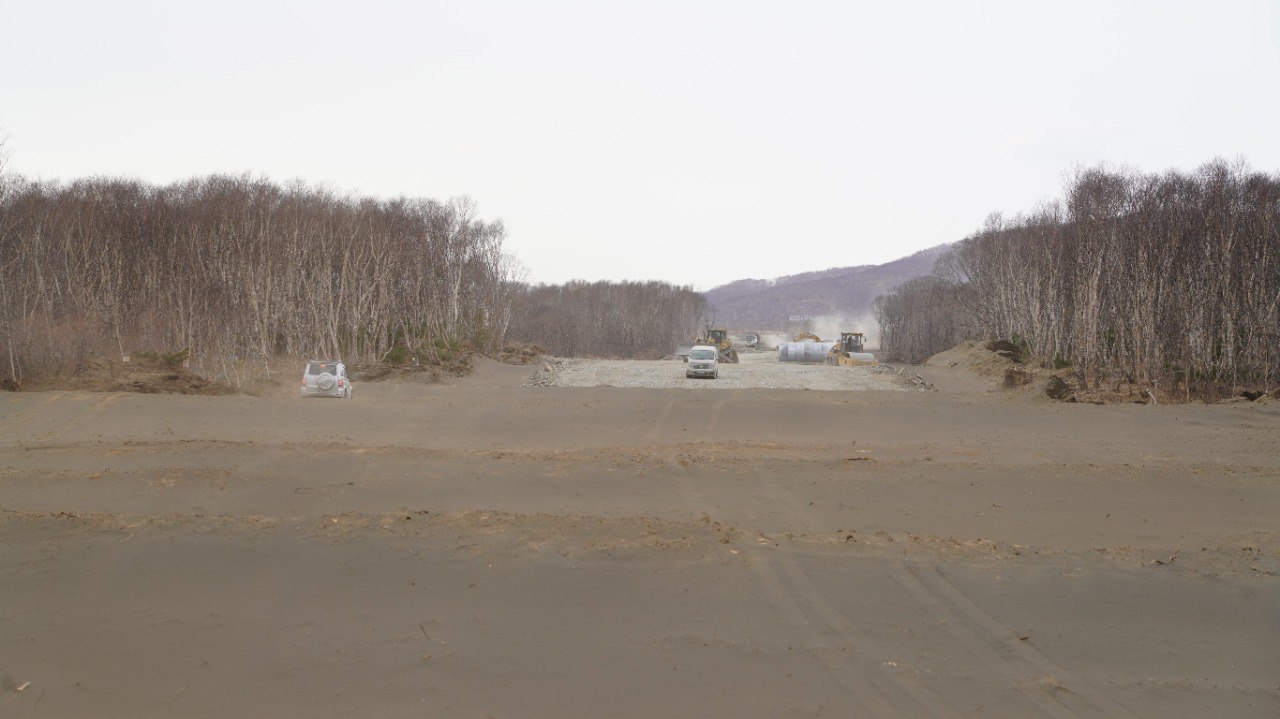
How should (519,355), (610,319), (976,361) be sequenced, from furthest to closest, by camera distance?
(610,319)
(519,355)
(976,361)

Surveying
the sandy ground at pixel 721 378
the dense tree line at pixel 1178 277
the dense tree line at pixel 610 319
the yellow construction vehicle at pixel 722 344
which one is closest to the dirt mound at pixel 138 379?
the sandy ground at pixel 721 378

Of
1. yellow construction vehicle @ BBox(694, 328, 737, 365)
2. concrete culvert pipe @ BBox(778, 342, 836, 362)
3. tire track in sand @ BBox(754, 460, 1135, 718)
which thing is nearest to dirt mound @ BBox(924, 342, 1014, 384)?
yellow construction vehicle @ BBox(694, 328, 737, 365)

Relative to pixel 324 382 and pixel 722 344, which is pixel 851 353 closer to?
pixel 722 344

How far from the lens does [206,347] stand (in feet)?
166

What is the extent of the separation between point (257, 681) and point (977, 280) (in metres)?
81.8

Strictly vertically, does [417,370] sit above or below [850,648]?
above

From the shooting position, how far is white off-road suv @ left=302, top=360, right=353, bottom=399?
98.1 feet

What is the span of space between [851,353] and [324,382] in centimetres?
4495

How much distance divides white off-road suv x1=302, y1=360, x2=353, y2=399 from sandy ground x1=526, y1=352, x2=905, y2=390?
1439 cm

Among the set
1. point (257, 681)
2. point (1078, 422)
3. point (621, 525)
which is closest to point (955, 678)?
point (621, 525)

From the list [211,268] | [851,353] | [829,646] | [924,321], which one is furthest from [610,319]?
[829,646]

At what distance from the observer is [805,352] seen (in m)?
76.1

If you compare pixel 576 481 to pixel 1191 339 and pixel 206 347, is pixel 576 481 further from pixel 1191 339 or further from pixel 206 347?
pixel 206 347

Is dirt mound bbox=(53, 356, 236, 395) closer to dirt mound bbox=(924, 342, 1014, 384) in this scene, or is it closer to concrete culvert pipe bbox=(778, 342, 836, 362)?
dirt mound bbox=(924, 342, 1014, 384)
